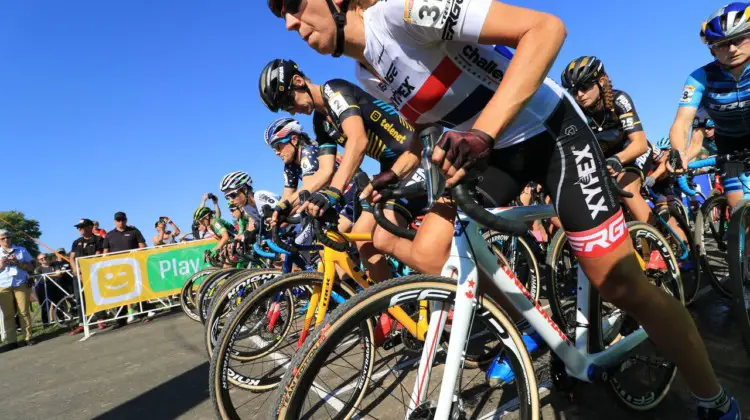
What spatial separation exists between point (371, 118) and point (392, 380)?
2.07 metres

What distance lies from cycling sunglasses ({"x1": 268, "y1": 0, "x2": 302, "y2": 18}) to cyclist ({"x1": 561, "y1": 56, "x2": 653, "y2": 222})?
3.15m

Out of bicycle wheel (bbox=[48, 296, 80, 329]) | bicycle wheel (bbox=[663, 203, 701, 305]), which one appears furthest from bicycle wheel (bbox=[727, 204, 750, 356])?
bicycle wheel (bbox=[48, 296, 80, 329])

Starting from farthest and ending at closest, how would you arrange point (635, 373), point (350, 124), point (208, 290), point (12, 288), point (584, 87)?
point (12, 288), point (208, 290), point (584, 87), point (350, 124), point (635, 373)

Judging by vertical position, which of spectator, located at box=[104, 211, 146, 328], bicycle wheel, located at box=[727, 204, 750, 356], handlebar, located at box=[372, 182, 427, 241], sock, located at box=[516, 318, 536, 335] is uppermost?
handlebar, located at box=[372, 182, 427, 241]

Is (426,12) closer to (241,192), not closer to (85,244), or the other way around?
(241,192)

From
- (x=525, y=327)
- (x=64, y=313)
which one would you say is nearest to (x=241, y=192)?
(x=525, y=327)

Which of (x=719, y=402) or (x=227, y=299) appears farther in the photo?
(x=227, y=299)

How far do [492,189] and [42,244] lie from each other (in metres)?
14.6

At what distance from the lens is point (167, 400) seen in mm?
3691

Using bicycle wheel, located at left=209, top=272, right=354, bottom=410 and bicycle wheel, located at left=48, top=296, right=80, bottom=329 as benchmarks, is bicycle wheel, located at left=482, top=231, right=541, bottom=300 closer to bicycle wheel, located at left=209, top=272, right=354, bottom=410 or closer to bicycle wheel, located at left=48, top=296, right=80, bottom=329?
bicycle wheel, located at left=209, top=272, right=354, bottom=410

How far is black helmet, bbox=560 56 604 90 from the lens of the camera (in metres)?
4.07

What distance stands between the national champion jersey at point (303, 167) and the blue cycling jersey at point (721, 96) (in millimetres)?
3286

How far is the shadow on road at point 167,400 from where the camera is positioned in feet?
11.3

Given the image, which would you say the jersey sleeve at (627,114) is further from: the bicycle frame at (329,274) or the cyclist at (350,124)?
the bicycle frame at (329,274)
